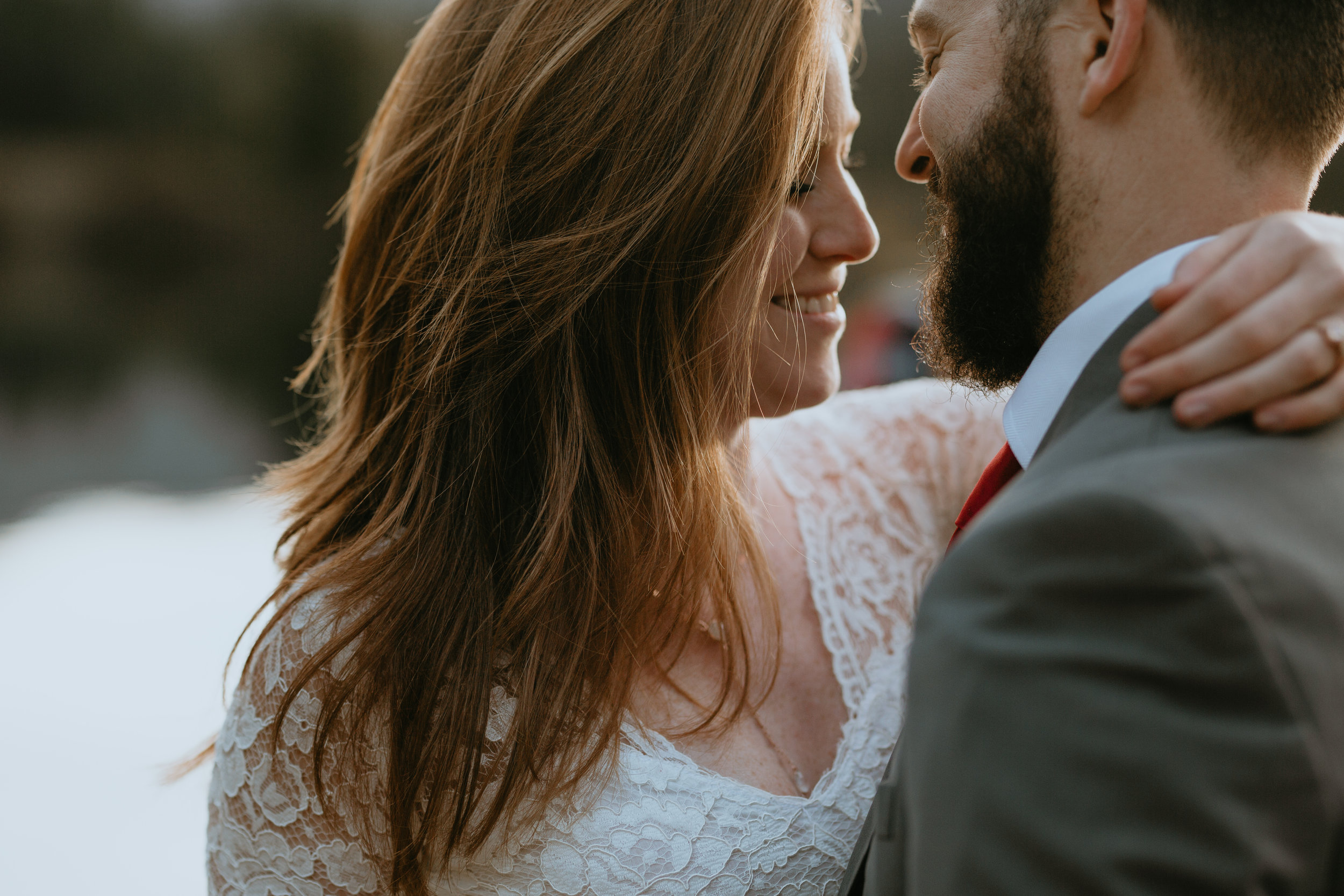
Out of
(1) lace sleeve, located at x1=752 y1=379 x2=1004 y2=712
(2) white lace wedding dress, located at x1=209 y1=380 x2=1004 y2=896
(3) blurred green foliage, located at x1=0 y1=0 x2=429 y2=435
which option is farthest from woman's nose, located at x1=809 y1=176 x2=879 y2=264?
(3) blurred green foliage, located at x1=0 y1=0 x2=429 y2=435

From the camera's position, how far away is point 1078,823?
0.76 m

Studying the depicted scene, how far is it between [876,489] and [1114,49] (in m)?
1.17

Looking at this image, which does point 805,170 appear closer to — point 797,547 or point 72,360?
point 797,547

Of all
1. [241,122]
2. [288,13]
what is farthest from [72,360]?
[288,13]

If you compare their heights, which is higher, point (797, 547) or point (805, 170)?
point (805, 170)

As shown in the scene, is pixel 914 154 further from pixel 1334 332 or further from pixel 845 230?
pixel 1334 332

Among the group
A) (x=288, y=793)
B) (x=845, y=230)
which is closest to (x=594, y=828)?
(x=288, y=793)

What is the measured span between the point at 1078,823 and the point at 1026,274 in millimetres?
779

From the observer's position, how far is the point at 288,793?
4.94 ft

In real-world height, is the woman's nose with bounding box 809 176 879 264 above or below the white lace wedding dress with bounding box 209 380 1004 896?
above

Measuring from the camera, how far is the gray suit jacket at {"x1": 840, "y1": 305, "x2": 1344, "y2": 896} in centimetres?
73

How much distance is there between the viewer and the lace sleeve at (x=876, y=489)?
77.0 inches

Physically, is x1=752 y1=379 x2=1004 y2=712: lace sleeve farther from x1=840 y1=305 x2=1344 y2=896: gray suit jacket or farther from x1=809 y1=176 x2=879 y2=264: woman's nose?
x1=840 y1=305 x2=1344 y2=896: gray suit jacket

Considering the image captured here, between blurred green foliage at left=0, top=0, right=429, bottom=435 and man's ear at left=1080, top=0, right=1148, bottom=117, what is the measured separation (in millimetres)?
11335
